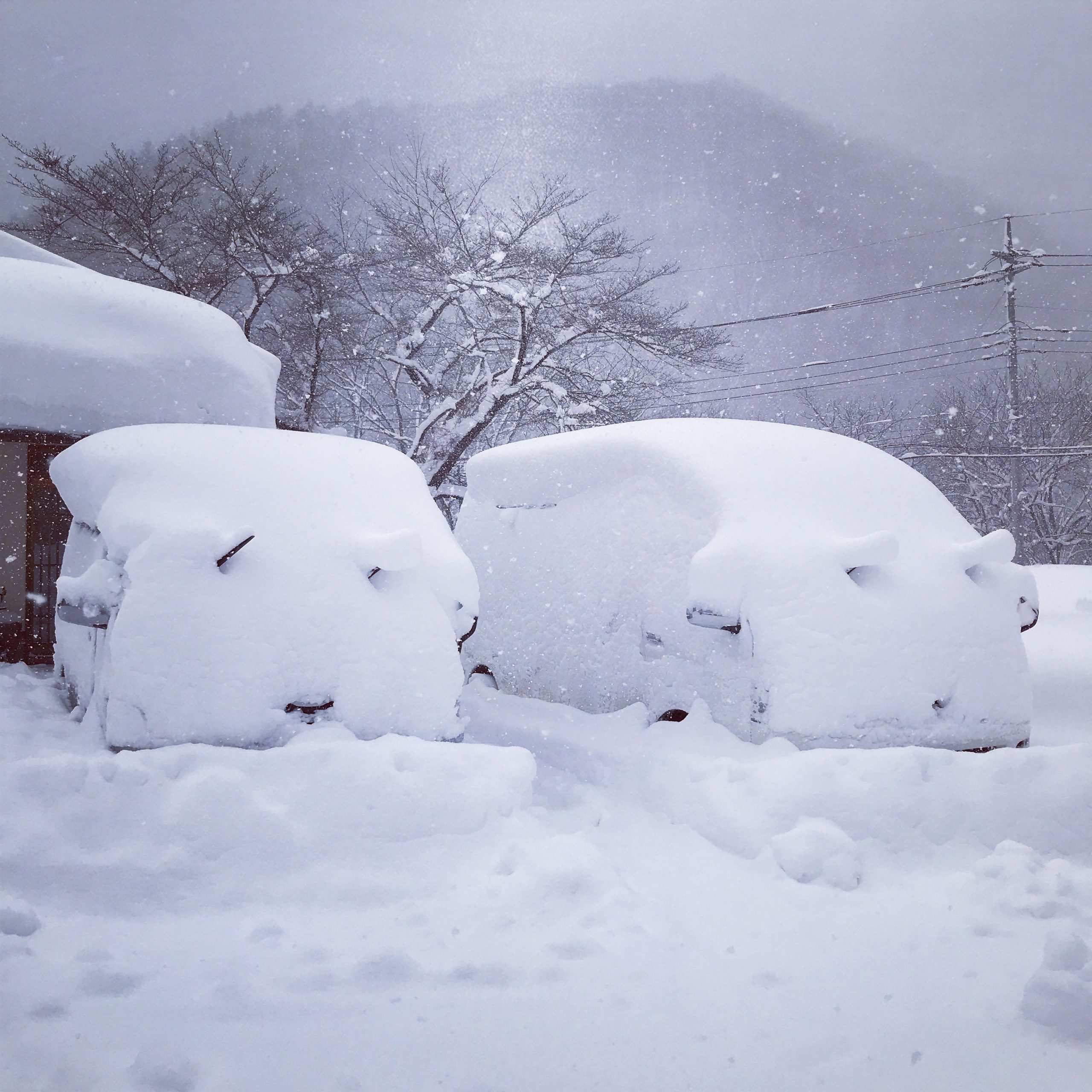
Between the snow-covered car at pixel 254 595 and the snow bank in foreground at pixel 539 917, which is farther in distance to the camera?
the snow-covered car at pixel 254 595

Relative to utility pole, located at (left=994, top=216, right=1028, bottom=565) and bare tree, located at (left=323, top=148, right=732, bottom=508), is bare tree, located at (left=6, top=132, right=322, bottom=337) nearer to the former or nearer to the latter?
bare tree, located at (left=323, top=148, right=732, bottom=508)

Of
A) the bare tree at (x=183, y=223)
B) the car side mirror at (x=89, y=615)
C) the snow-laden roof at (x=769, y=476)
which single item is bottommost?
the car side mirror at (x=89, y=615)

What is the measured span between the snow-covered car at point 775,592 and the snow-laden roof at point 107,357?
4331mm

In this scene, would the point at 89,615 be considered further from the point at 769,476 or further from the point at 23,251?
the point at 23,251

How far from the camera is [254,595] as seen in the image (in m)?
3.90

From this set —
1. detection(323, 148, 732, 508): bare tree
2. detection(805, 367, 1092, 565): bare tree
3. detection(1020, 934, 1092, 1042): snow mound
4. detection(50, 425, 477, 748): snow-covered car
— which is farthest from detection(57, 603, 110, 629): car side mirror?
detection(805, 367, 1092, 565): bare tree

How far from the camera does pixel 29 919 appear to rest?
287 centimetres

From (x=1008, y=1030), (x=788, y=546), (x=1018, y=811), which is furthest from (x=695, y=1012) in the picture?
(x=788, y=546)

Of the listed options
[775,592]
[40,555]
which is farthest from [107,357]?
[775,592]

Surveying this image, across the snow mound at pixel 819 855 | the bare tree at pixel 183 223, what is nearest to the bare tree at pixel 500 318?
the bare tree at pixel 183 223

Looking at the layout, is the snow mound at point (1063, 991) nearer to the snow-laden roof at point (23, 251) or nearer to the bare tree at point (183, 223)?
the snow-laden roof at point (23, 251)

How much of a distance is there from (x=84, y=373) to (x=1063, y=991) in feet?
26.8

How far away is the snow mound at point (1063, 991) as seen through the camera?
2.46 metres

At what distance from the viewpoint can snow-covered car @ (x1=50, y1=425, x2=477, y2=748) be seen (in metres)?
3.75
